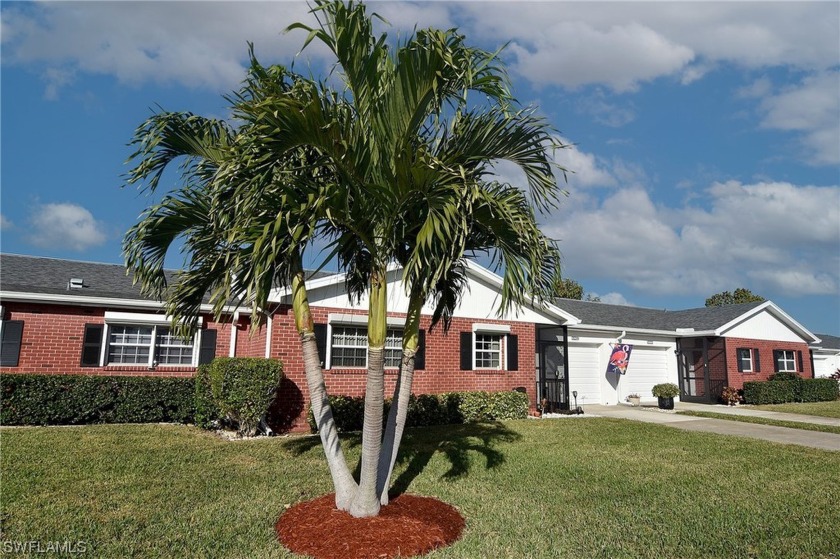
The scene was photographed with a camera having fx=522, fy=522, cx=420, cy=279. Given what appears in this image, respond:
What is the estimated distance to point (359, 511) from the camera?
5.49 metres

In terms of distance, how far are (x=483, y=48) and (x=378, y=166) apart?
1578mm

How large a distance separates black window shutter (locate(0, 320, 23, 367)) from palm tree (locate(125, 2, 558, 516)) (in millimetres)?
8902

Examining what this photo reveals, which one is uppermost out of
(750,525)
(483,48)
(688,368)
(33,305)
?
(483,48)

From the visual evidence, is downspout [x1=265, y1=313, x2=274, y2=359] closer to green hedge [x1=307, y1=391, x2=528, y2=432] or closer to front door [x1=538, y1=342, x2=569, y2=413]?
green hedge [x1=307, y1=391, x2=528, y2=432]

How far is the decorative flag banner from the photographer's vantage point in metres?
20.1

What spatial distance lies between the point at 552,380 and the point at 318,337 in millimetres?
8665

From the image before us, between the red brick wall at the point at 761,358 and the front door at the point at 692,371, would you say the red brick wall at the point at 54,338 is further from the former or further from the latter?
the red brick wall at the point at 761,358

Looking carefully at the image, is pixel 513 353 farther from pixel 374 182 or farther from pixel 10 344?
pixel 10 344

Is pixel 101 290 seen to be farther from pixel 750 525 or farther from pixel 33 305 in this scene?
pixel 750 525

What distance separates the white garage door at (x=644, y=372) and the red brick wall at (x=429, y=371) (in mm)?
6691

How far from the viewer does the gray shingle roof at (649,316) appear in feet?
72.2

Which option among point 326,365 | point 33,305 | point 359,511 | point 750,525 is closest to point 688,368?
point 326,365

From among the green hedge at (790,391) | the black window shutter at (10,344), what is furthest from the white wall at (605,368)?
the black window shutter at (10,344)

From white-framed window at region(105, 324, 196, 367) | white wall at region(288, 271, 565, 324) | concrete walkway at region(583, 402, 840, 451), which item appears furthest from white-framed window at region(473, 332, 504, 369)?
white-framed window at region(105, 324, 196, 367)
